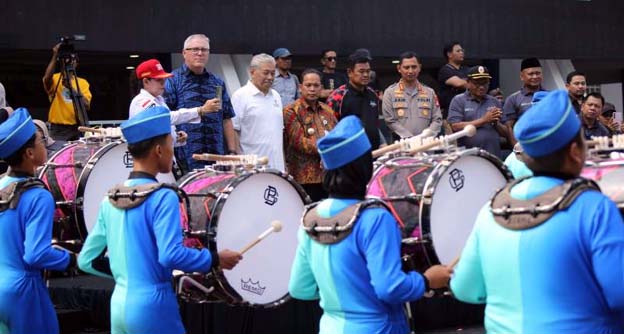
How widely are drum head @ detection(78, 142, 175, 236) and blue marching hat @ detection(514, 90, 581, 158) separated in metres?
4.41

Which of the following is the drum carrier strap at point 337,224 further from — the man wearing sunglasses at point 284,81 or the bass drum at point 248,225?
the man wearing sunglasses at point 284,81

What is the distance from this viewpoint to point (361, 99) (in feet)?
33.9

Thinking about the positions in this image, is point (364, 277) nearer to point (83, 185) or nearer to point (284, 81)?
point (83, 185)

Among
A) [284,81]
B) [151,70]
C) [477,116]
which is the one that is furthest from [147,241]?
→ [284,81]

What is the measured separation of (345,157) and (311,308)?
142 inches

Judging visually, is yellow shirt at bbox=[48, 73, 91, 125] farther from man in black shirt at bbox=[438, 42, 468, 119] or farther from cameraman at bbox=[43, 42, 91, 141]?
man in black shirt at bbox=[438, 42, 468, 119]

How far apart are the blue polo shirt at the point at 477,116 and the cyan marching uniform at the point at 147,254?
5331mm

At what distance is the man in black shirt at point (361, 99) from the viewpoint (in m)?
10.2

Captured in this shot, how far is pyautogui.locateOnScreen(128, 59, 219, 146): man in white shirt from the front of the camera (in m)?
8.84

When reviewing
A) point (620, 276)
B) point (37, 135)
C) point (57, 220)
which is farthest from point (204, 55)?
point (620, 276)

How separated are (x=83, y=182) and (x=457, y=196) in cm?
286

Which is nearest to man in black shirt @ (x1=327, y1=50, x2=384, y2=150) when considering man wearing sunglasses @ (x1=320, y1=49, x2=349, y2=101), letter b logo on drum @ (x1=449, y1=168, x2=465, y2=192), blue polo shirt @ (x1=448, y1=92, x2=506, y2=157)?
blue polo shirt @ (x1=448, y1=92, x2=506, y2=157)

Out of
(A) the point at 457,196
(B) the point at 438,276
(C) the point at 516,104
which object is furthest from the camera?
(C) the point at 516,104

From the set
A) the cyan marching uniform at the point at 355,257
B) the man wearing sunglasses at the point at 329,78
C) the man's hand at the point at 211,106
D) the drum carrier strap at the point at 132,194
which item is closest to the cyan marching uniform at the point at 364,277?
the cyan marching uniform at the point at 355,257
